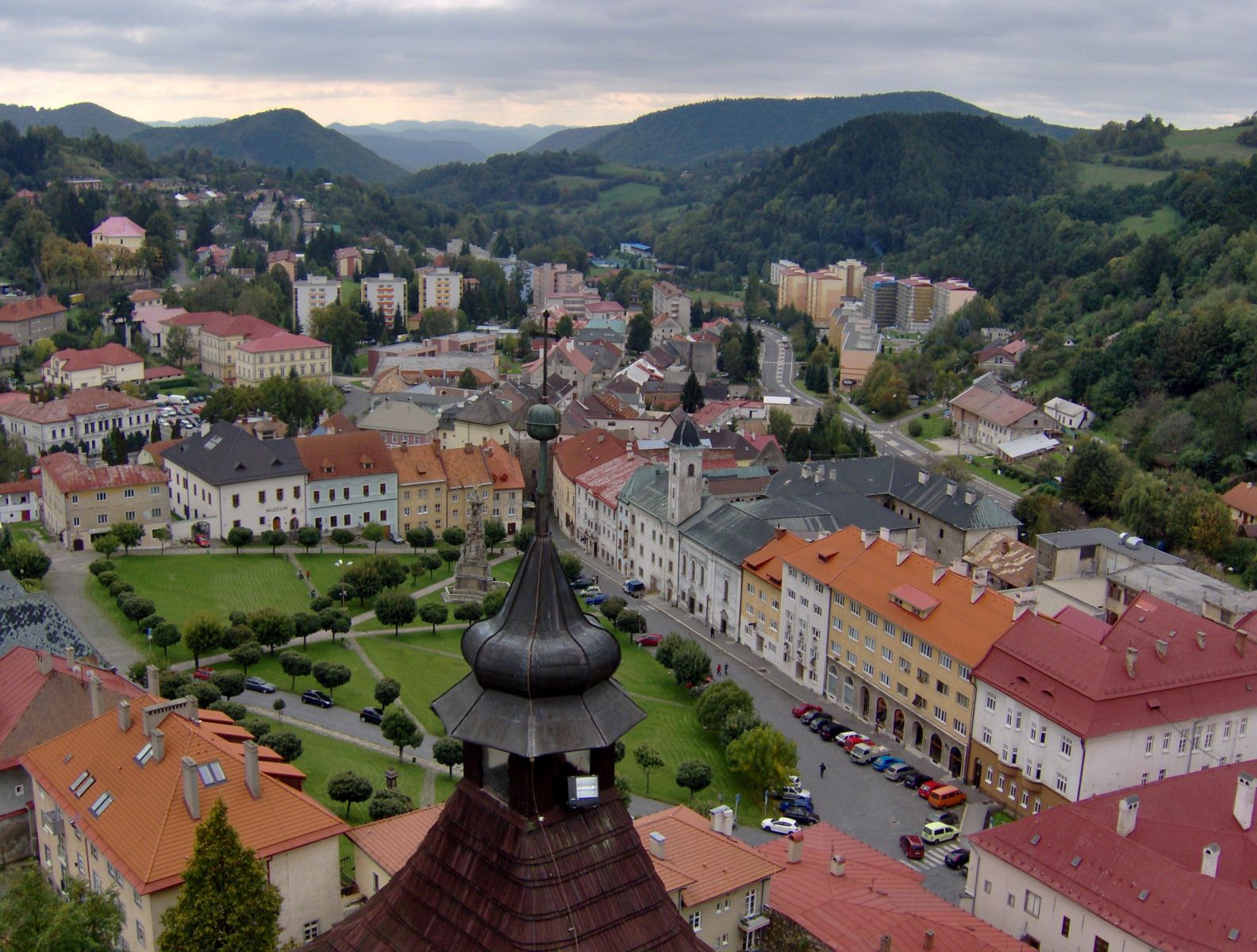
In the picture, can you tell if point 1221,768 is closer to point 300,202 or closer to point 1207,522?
point 1207,522

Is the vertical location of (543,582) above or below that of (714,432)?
above

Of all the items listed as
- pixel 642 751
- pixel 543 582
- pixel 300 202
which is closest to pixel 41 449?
pixel 642 751

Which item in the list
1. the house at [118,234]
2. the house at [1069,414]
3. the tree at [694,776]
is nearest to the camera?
the tree at [694,776]

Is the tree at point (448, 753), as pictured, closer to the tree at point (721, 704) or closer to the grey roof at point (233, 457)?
the tree at point (721, 704)

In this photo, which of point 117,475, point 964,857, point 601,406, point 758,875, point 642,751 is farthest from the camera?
point 601,406

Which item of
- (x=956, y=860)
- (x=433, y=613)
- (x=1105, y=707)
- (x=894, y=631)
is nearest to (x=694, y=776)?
(x=956, y=860)

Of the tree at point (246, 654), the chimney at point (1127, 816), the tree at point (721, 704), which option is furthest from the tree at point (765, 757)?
the tree at point (246, 654)
